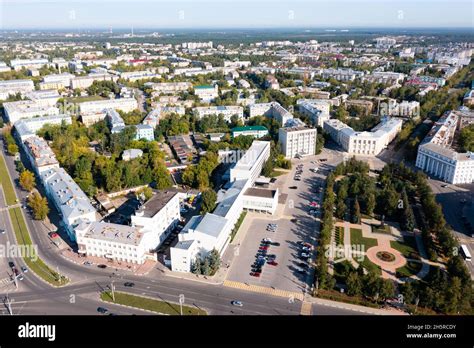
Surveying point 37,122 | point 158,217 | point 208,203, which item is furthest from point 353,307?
point 37,122

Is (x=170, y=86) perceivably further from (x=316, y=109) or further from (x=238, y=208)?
(x=238, y=208)

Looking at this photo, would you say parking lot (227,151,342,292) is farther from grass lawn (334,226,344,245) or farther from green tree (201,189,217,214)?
green tree (201,189,217,214)

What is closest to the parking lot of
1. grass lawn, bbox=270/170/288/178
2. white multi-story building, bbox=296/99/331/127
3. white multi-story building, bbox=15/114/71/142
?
grass lawn, bbox=270/170/288/178

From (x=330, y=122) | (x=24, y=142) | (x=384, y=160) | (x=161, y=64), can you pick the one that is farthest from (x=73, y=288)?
(x=161, y=64)

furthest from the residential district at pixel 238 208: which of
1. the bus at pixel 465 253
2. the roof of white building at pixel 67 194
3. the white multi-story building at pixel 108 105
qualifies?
the bus at pixel 465 253

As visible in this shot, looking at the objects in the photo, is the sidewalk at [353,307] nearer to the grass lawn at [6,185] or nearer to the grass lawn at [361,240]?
the grass lawn at [361,240]
